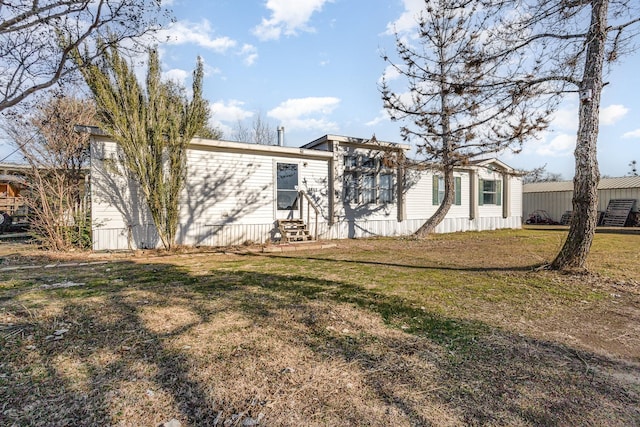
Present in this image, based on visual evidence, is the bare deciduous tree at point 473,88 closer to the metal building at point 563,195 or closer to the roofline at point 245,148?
the roofline at point 245,148

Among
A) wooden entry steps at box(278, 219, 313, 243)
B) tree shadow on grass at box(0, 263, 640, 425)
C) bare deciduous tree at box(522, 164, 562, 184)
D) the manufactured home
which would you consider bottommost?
tree shadow on grass at box(0, 263, 640, 425)

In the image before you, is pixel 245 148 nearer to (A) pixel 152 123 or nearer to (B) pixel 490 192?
(A) pixel 152 123

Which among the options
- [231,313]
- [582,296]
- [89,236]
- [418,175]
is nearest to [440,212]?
[418,175]

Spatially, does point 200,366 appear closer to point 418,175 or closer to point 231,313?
point 231,313

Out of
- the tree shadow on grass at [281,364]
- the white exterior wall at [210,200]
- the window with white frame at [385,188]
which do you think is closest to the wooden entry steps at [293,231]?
the white exterior wall at [210,200]

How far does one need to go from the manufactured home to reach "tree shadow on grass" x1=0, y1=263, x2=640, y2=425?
4879 millimetres

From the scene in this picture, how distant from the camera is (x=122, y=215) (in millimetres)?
8523

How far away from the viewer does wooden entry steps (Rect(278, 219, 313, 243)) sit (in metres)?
10.1

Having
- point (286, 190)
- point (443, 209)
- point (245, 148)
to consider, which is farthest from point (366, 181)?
point (245, 148)

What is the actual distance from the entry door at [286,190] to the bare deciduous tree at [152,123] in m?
3.07

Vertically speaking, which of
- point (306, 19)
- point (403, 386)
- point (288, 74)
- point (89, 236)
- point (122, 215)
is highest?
point (306, 19)

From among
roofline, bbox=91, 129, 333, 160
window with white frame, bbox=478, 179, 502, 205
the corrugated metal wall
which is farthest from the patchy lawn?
the corrugated metal wall

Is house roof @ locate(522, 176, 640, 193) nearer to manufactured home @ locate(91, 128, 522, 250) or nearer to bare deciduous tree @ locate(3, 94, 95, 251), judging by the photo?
manufactured home @ locate(91, 128, 522, 250)

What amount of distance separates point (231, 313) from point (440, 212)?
1079cm
